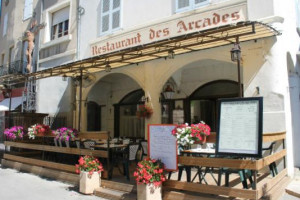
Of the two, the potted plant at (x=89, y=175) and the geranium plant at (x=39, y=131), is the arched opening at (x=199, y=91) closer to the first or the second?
the potted plant at (x=89, y=175)

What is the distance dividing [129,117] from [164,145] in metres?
7.70

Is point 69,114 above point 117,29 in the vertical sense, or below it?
below

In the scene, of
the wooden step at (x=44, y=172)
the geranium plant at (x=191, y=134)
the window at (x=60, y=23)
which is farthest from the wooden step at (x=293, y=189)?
the window at (x=60, y=23)

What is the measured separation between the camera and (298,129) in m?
9.77

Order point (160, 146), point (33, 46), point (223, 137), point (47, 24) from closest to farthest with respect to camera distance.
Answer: point (223, 137) → point (160, 146) → point (47, 24) → point (33, 46)

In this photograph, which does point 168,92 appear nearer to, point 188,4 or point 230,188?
point 188,4

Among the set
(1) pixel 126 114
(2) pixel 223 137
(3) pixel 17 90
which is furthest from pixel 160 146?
(3) pixel 17 90

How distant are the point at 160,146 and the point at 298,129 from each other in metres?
6.10

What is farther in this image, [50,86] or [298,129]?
[50,86]

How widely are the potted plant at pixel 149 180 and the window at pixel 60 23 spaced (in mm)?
10396

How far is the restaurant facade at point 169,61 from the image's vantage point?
7.43m

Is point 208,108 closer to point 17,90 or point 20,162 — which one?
point 20,162

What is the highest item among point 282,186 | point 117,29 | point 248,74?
point 117,29

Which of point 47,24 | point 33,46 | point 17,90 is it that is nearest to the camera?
point 47,24
